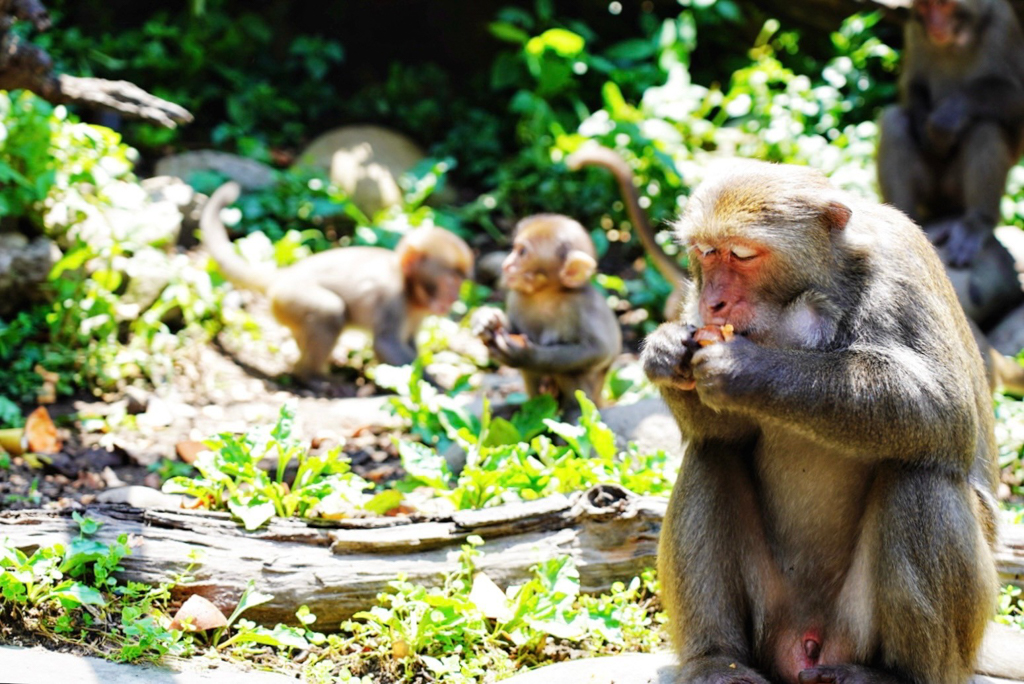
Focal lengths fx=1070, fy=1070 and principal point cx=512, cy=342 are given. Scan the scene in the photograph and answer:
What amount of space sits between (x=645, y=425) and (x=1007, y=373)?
8.73ft

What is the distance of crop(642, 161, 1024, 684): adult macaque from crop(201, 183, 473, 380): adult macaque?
5.10m

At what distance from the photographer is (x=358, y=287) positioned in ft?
29.4

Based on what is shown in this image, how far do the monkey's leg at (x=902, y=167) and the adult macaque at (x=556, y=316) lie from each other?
4.00 metres

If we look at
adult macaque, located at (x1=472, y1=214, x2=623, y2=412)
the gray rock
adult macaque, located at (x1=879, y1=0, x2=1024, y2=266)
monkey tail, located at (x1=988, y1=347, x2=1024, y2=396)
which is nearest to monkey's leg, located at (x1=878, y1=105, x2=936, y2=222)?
adult macaque, located at (x1=879, y1=0, x2=1024, y2=266)

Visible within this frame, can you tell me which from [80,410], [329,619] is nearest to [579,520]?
[329,619]

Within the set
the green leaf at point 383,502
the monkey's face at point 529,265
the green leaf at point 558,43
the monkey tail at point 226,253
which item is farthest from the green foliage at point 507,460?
the green leaf at point 558,43

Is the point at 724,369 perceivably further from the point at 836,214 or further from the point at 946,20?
the point at 946,20

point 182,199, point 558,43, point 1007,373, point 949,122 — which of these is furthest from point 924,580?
point 558,43

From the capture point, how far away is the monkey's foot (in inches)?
141

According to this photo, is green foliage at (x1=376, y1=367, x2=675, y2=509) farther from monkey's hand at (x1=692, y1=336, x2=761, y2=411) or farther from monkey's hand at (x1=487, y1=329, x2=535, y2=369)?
monkey's hand at (x1=692, y1=336, x2=761, y2=411)

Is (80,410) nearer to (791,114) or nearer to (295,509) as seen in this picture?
(295,509)

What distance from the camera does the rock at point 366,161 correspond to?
1180 cm

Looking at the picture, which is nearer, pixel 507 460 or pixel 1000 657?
pixel 1000 657

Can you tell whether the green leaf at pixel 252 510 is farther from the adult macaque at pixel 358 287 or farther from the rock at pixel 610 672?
the adult macaque at pixel 358 287
